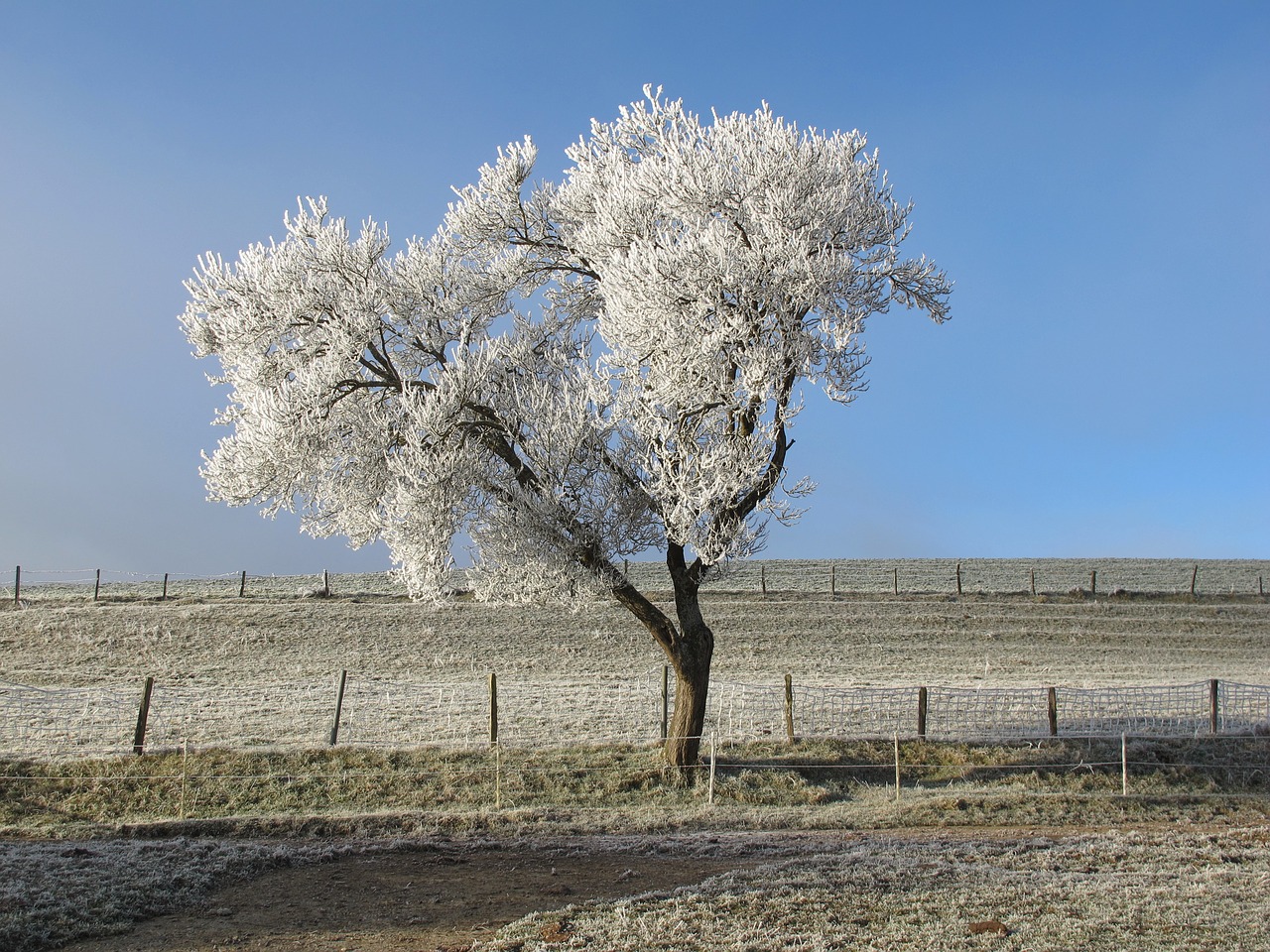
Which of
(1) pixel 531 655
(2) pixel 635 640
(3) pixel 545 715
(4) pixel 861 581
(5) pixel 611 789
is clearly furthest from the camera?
(4) pixel 861 581

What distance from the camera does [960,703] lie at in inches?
890

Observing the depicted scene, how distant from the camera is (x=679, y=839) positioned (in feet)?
42.9

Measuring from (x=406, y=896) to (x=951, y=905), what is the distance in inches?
235

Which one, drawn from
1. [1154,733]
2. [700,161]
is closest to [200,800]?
[700,161]

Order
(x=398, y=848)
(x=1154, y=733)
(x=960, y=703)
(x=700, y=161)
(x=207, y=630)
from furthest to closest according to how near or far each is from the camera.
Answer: (x=207, y=630) → (x=960, y=703) → (x=1154, y=733) → (x=700, y=161) → (x=398, y=848)

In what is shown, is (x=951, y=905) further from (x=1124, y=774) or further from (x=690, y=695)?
(x=1124, y=774)

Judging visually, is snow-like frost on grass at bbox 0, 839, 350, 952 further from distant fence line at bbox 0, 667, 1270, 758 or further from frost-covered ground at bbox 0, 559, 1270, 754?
frost-covered ground at bbox 0, 559, 1270, 754

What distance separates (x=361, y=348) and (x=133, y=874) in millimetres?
8317

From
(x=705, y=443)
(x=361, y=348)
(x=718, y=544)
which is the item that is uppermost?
(x=361, y=348)

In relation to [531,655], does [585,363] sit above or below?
above

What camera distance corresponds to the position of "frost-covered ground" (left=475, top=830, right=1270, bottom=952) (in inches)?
338

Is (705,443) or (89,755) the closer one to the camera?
(705,443)

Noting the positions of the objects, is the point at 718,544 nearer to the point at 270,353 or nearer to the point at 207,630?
the point at 270,353

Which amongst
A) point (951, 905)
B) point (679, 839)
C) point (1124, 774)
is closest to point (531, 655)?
point (679, 839)
